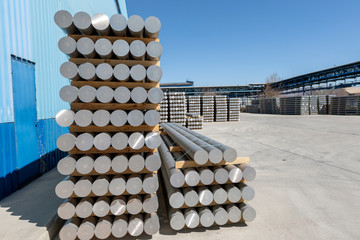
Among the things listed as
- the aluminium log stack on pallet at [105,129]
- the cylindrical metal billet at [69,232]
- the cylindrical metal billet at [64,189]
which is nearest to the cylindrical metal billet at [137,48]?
the aluminium log stack on pallet at [105,129]

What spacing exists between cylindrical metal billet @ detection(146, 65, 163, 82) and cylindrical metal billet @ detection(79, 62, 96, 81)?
29.2 inches

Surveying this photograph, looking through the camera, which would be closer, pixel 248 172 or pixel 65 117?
pixel 65 117

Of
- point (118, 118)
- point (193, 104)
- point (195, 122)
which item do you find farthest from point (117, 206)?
point (193, 104)

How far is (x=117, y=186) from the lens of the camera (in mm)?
2709

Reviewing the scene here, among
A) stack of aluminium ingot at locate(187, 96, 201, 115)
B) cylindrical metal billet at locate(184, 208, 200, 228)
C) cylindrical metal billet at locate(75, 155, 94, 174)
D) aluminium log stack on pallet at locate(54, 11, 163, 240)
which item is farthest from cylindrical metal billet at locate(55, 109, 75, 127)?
stack of aluminium ingot at locate(187, 96, 201, 115)

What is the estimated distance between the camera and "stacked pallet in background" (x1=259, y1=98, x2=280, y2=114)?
28.6 m

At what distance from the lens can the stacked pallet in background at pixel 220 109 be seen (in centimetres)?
1867

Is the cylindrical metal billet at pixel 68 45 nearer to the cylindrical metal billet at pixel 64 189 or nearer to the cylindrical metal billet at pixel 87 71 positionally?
the cylindrical metal billet at pixel 87 71

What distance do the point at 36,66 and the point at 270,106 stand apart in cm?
3054

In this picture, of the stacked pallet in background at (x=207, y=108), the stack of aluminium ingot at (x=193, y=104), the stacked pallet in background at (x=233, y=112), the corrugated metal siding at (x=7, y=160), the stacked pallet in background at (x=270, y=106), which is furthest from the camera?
the stacked pallet in background at (x=270, y=106)

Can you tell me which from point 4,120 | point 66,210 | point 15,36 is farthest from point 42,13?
point 66,210

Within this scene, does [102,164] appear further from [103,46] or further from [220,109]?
[220,109]

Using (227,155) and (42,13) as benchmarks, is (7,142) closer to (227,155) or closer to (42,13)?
(42,13)

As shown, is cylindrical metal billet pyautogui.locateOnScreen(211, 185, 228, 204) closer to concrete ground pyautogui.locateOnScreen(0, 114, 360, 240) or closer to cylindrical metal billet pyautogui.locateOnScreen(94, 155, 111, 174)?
concrete ground pyautogui.locateOnScreen(0, 114, 360, 240)
